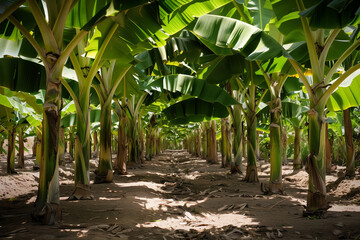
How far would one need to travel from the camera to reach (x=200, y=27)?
219 inches

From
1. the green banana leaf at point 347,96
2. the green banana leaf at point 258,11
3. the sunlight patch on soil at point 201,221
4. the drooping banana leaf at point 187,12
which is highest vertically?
the green banana leaf at point 258,11

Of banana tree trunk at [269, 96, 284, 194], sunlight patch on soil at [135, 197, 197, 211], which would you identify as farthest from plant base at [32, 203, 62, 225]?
banana tree trunk at [269, 96, 284, 194]

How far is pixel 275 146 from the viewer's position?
21.7 ft

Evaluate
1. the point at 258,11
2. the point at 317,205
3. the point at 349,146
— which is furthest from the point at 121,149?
the point at 349,146

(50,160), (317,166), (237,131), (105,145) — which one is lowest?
(317,166)

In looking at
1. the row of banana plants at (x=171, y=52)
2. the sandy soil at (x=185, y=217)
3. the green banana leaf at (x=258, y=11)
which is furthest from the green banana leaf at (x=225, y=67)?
the sandy soil at (x=185, y=217)

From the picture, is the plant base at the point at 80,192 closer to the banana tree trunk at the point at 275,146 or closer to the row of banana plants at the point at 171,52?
the row of banana plants at the point at 171,52

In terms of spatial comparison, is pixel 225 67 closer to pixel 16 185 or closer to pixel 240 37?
pixel 240 37

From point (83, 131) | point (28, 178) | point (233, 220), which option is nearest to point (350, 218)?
point (233, 220)

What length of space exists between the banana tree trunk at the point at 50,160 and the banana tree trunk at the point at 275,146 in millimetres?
4695

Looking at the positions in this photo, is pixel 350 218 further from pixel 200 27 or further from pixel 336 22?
pixel 200 27

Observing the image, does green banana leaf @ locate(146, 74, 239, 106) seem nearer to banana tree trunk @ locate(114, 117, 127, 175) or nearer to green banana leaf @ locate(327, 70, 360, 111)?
banana tree trunk @ locate(114, 117, 127, 175)

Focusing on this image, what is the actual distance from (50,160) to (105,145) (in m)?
3.45

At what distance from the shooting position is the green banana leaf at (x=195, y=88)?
790 cm
